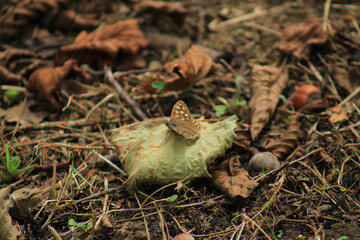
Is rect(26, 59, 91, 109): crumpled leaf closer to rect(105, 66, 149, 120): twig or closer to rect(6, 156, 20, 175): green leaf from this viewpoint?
rect(105, 66, 149, 120): twig

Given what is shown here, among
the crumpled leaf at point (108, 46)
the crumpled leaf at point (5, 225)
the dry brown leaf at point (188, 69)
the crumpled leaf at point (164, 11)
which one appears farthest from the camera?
the crumpled leaf at point (164, 11)

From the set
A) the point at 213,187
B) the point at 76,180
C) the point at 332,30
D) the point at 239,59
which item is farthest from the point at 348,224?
the point at 332,30

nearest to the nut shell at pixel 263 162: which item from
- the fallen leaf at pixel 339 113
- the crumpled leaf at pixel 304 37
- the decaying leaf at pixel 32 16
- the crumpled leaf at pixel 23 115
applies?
the fallen leaf at pixel 339 113

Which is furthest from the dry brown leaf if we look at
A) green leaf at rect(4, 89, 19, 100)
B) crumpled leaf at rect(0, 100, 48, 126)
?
green leaf at rect(4, 89, 19, 100)

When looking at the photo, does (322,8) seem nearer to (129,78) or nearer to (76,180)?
(129,78)

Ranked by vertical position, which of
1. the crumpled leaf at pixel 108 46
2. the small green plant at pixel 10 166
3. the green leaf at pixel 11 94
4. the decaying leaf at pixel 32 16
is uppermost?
the decaying leaf at pixel 32 16

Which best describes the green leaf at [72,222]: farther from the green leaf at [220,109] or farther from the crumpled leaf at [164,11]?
the crumpled leaf at [164,11]
